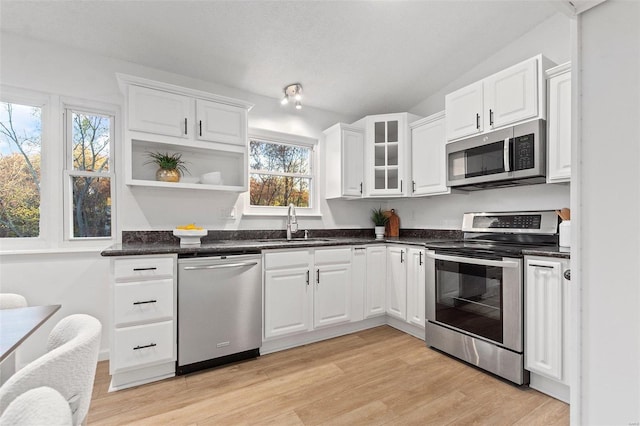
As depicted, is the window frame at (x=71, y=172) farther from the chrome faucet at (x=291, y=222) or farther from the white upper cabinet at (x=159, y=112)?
the chrome faucet at (x=291, y=222)

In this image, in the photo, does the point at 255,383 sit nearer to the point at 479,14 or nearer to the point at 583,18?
the point at 583,18

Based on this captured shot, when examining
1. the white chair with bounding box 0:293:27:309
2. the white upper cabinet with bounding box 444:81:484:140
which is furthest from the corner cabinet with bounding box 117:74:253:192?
the white upper cabinet with bounding box 444:81:484:140

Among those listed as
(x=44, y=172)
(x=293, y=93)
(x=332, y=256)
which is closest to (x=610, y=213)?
(x=332, y=256)

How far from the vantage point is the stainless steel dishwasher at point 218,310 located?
2.33 m

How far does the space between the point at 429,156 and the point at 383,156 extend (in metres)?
0.55

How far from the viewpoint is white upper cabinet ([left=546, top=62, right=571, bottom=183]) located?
7.31 feet

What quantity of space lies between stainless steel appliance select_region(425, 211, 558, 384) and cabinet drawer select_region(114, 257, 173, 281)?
221 cm

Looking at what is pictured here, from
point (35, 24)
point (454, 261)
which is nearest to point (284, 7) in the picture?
point (35, 24)

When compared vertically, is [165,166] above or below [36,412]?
above

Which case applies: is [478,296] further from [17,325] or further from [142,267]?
[17,325]

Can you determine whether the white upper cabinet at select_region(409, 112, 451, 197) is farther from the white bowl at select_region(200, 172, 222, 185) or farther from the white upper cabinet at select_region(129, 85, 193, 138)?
the white upper cabinet at select_region(129, 85, 193, 138)

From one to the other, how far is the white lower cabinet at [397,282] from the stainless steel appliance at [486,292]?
0.34 meters

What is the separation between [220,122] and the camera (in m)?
2.85

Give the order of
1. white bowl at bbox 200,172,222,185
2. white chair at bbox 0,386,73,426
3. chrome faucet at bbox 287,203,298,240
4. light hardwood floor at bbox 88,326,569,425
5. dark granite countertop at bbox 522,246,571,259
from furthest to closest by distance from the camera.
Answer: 1. chrome faucet at bbox 287,203,298,240
2. white bowl at bbox 200,172,222,185
3. dark granite countertop at bbox 522,246,571,259
4. light hardwood floor at bbox 88,326,569,425
5. white chair at bbox 0,386,73,426
